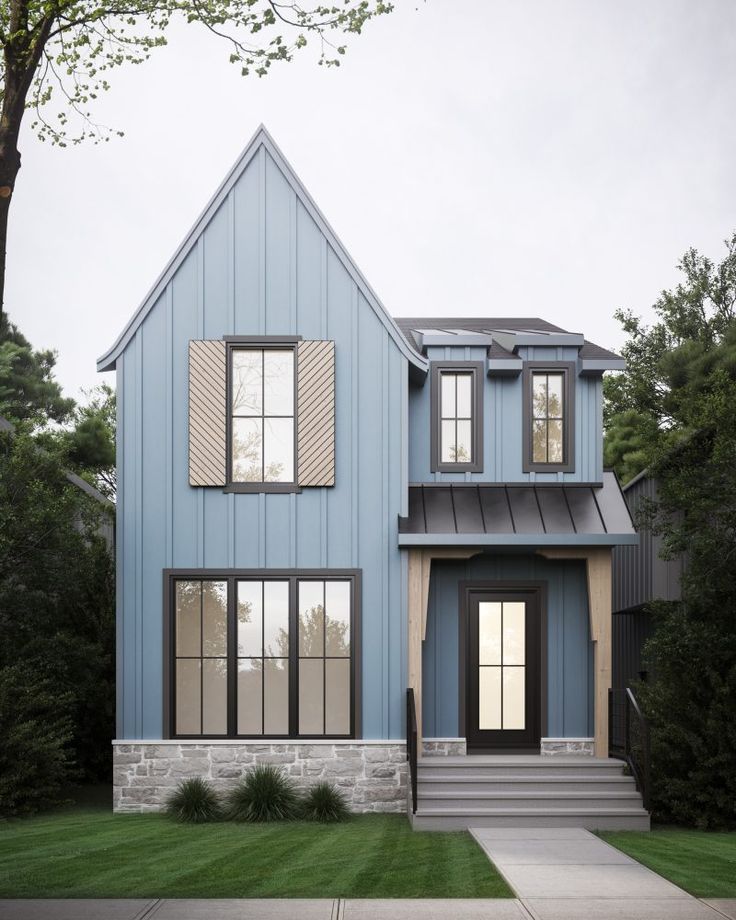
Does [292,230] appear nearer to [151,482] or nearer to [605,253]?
[151,482]

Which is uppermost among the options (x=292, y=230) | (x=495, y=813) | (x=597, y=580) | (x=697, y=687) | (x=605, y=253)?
(x=605, y=253)

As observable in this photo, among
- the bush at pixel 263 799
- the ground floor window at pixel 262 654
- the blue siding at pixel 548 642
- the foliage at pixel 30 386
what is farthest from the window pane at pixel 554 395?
the foliage at pixel 30 386

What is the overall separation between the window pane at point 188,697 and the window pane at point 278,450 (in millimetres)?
2480

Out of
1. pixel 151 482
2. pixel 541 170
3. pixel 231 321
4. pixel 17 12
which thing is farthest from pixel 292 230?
pixel 541 170

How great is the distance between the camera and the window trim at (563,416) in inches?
521

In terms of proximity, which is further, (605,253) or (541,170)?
(605,253)

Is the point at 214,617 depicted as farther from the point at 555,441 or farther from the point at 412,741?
the point at 555,441

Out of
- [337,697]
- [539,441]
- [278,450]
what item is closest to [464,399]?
[539,441]

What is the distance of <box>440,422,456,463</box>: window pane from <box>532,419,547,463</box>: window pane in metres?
1.09

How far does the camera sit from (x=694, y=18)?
68.0 feet

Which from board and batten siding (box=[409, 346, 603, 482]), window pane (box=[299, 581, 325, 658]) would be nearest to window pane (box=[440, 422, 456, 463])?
board and batten siding (box=[409, 346, 603, 482])

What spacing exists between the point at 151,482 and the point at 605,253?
82.8 ft

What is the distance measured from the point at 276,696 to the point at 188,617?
1455mm

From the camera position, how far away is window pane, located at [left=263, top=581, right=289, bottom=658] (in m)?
12.1
